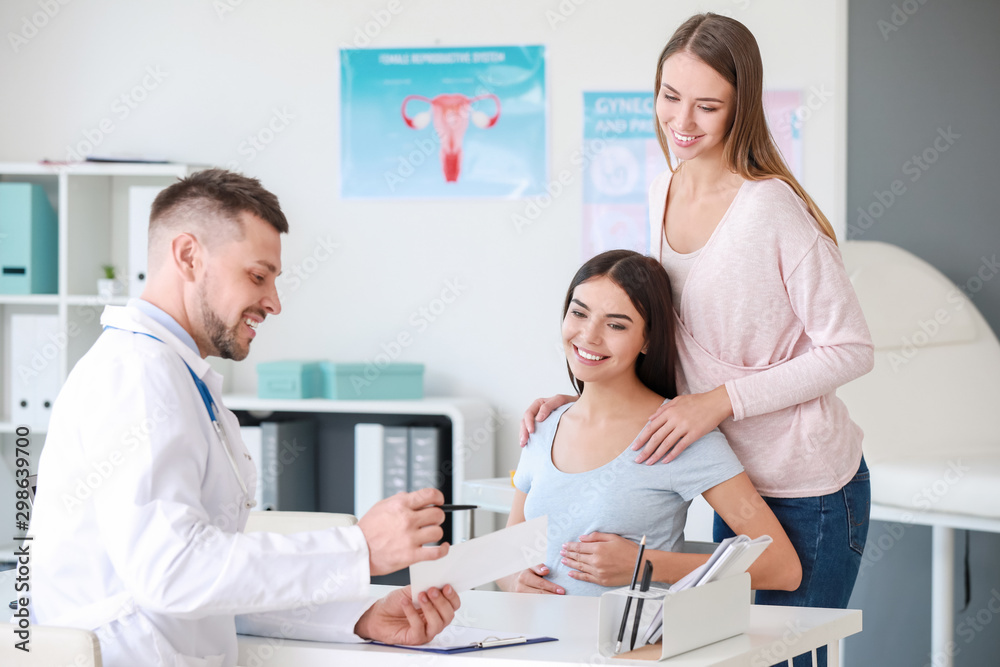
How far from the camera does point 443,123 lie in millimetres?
3553

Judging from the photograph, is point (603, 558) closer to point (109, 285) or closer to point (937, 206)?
point (937, 206)

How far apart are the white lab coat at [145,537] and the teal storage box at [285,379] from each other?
86.7 inches

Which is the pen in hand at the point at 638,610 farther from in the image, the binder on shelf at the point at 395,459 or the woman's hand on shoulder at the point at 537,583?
the binder on shelf at the point at 395,459

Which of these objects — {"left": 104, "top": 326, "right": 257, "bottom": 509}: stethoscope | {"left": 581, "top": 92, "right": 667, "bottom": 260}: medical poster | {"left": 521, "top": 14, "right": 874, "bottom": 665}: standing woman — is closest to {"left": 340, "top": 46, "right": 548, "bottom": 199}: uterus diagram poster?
{"left": 581, "top": 92, "right": 667, "bottom": 260}: medical poster

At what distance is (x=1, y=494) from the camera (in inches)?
143

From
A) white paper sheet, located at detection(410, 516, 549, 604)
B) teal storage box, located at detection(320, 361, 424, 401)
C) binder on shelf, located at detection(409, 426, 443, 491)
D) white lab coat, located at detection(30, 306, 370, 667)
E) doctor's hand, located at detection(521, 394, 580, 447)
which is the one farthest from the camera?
teal storage box, located at detection(320, 361, 424, 401)

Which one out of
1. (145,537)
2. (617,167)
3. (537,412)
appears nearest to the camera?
(145,537)

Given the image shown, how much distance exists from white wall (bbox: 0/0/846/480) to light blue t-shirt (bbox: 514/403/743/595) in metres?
1.90

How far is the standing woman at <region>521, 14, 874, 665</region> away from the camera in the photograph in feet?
4.79

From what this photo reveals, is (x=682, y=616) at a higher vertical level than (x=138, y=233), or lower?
lower

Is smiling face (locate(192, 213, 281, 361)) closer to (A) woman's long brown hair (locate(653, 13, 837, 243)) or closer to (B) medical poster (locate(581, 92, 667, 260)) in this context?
(A) woman's long brown hair (locate(653, 13, 837, 243))

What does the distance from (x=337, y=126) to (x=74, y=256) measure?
1.08 metres

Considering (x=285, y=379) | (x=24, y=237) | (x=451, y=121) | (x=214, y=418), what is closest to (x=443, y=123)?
(x=451, y=121)

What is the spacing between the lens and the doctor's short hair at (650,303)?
157cm
